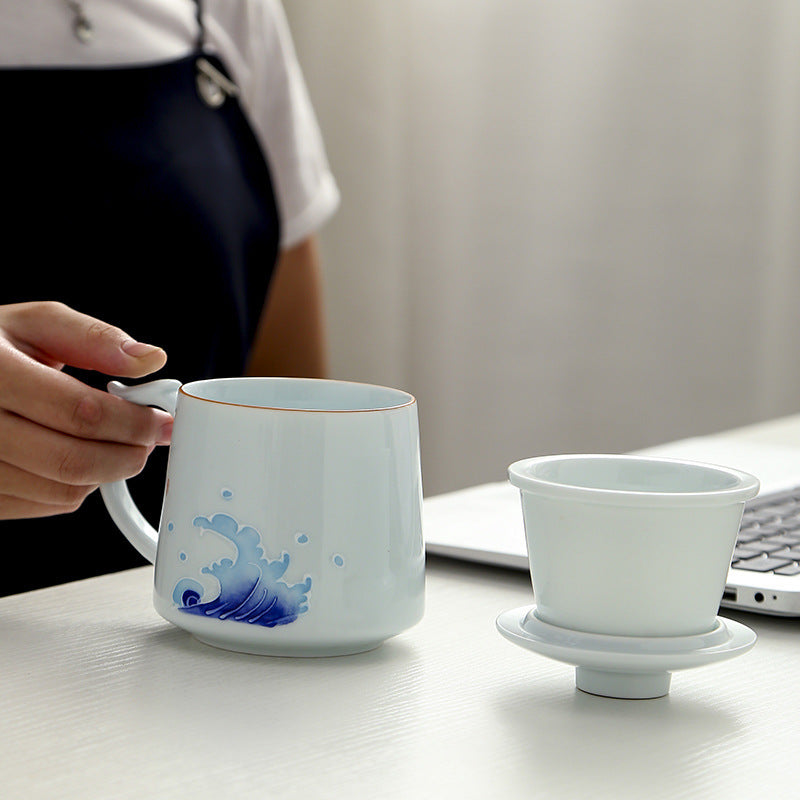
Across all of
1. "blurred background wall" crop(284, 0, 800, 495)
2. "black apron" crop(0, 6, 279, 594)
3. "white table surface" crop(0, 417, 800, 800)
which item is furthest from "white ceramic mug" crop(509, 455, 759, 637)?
"blurred background wall" crop(284, 0, 800, 495)

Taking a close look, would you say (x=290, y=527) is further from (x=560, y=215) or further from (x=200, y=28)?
(x=560, y=215)

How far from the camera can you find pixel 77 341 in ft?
1.51

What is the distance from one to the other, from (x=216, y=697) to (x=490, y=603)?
16 centimetres

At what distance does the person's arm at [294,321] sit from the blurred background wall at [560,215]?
19.9 inches

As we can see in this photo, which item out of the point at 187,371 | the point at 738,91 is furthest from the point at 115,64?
the point at 738,91

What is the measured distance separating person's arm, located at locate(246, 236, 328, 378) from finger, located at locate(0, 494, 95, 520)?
0.63 m

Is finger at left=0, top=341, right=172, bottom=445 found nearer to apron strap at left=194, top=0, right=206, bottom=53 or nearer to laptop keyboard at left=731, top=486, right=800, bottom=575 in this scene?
laptop keyboard at left=731, top=486, right=800, bottom=575

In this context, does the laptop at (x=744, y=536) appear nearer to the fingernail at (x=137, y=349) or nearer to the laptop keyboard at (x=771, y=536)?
the laptop keyboard at (x=771, y=536)

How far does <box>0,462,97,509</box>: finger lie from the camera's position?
0.48m

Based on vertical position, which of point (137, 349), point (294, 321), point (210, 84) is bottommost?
point (294, 321)

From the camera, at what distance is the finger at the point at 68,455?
453 mm

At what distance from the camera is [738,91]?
54.8 inches

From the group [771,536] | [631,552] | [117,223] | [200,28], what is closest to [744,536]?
[771,536]

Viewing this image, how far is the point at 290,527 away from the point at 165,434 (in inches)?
3.8
